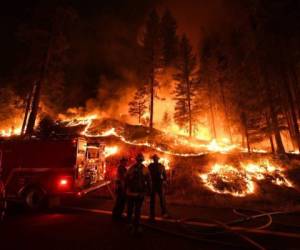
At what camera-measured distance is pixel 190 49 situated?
29.9 metres

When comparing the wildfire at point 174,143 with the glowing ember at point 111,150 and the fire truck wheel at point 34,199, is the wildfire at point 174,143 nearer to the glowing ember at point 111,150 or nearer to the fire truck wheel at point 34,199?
the glowing ember at point 111,150

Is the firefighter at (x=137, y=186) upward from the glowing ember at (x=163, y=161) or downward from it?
downward

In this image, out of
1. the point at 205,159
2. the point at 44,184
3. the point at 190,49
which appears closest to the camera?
the point at 44,184

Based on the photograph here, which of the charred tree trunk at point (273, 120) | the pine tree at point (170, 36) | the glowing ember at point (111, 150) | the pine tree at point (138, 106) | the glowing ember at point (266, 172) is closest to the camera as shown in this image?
the glowing ember at point (266, 172)

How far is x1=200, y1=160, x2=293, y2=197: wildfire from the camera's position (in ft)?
40.7

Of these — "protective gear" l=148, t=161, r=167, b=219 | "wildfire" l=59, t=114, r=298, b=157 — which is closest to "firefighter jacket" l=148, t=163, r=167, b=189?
"protective gear" l=148, t=161, r=167, b=219

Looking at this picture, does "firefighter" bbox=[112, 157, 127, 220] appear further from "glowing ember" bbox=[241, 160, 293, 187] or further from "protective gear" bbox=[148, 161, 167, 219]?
"glowing ember" bbox=[241, 160, 293, 187]

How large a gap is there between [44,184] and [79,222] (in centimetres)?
262

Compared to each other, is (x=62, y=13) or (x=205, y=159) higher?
(x=62, y=13)

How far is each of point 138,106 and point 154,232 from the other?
23934 mm

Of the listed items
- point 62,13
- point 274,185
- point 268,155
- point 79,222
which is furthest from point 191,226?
point 62,13

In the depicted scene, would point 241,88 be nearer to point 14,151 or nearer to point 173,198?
point 173,198

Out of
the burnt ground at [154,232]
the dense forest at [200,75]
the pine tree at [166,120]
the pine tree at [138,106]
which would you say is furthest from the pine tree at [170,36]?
the burnt ground at [154,232]

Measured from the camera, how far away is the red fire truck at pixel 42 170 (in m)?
8.62
